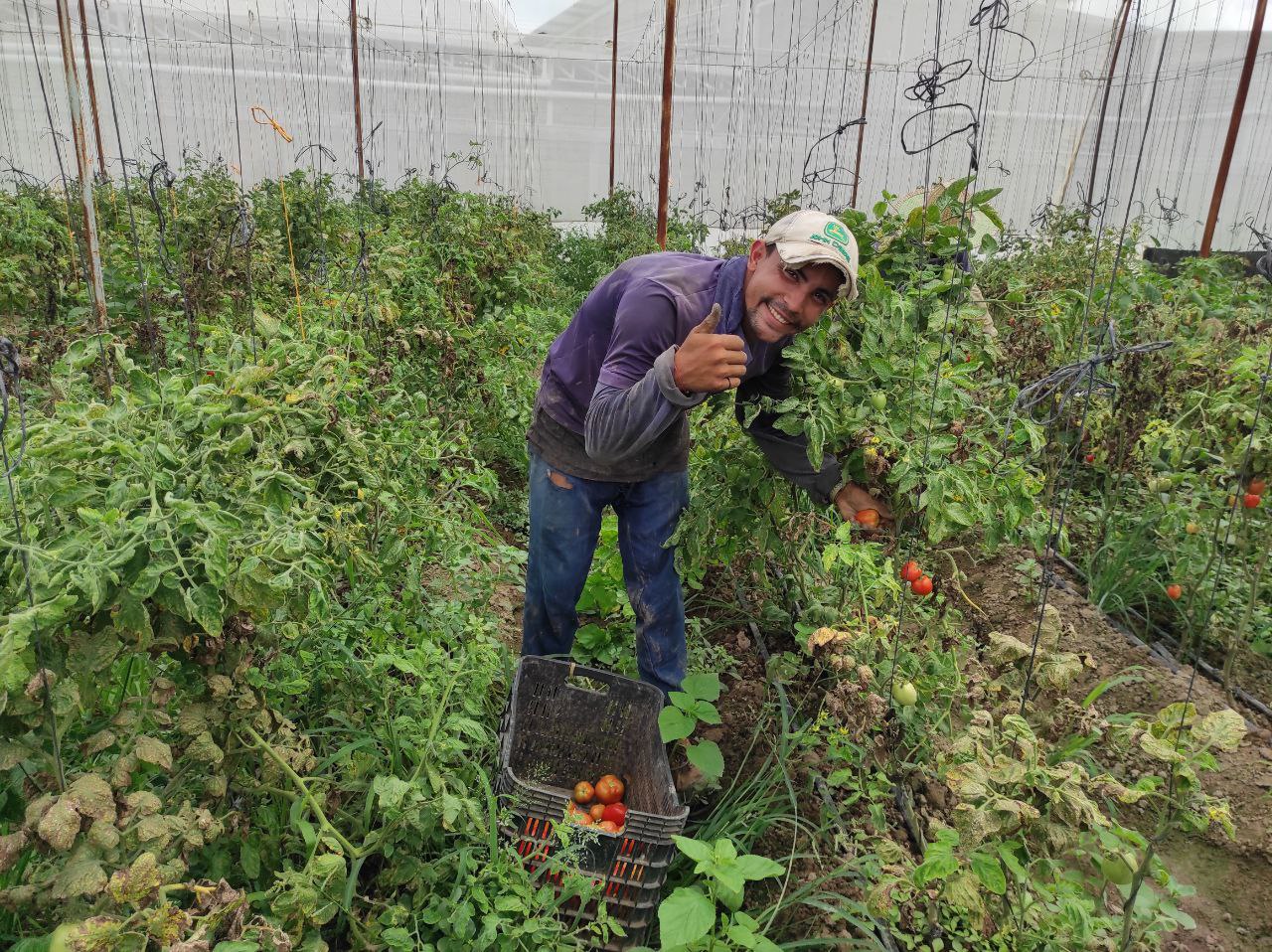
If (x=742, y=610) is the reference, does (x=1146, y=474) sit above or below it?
above

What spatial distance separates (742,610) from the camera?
3100 mm

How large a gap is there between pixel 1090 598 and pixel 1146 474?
598 mm

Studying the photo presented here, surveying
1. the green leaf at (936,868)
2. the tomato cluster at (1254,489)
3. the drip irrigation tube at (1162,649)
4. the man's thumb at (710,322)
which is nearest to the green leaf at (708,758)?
the green leaf at (936,868)

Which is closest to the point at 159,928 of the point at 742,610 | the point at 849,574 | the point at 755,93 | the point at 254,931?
the point at 254,931

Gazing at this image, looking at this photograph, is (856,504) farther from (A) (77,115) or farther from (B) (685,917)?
(A) (77,115)

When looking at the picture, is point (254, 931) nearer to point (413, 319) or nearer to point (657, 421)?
point (657, 421)

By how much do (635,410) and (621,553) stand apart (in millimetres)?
758

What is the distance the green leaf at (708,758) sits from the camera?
204 centimetres

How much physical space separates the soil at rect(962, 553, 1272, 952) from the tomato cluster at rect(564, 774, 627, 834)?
1158 mm

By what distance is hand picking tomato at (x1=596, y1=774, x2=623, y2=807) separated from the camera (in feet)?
7.13

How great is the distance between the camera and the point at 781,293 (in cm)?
191

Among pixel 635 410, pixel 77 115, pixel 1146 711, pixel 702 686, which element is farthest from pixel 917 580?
pixel 77 115

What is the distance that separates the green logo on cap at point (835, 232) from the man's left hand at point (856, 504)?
608 mm

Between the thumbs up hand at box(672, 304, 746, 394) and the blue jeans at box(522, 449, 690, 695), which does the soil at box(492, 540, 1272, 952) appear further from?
the thumbs up hand at box(672, 304, 746, 394)
